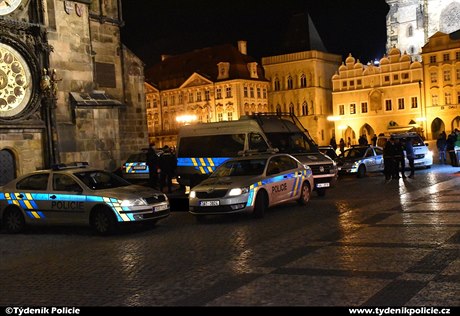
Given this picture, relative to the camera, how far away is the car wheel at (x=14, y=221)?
14484 millimetres

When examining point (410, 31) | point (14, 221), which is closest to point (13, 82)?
point (14, 221)

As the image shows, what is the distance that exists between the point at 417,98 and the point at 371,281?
6972 cm

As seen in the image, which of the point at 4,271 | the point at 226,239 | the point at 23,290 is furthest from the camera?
the point at 226,239

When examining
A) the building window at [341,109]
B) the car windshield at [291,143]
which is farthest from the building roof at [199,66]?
the car windshield at [291,143]

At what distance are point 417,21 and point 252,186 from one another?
95514 millimetres

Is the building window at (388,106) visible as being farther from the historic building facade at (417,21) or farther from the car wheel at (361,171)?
the car wheel at (361,171)

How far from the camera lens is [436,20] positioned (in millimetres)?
100500

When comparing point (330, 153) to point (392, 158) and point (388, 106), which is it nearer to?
point (392, 158)

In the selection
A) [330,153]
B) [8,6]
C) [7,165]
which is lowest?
[330,153]

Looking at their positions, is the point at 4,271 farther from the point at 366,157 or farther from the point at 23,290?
the point at 366,157

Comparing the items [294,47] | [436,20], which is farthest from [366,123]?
[436,20]

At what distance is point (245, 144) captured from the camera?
20625 millimetres

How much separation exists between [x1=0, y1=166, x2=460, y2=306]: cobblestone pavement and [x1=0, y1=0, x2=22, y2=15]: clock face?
8.76m

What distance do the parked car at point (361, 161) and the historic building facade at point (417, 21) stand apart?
74321 millimetres
